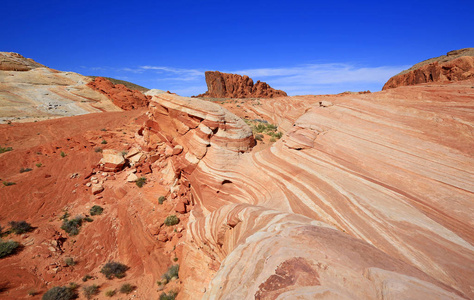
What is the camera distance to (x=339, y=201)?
20.8 feet

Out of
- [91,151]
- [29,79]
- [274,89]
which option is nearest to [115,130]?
[91,151]

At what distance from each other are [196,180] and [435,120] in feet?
36.6

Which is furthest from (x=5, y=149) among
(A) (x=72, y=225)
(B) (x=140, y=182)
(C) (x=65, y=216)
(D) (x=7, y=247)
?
(B) (x=140, y=182)

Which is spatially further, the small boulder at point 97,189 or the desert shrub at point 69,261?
the small boulder at point 97,189

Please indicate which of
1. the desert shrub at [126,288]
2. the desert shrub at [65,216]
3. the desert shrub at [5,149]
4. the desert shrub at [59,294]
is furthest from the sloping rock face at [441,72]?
the desert shrub at [5,149]

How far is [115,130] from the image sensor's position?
21.0 meters

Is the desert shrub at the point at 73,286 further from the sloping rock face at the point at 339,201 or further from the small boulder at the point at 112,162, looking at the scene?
the small boulder at the point at 112,162

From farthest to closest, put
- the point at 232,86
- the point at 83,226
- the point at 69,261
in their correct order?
1. the point at 232,86
2. the point at 83,226
3. the point at 69,261

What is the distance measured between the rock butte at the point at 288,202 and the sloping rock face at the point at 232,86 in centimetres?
6564

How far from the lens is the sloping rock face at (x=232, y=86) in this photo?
251ft

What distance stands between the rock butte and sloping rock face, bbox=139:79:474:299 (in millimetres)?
35

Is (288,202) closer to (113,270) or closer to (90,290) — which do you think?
(113,270)

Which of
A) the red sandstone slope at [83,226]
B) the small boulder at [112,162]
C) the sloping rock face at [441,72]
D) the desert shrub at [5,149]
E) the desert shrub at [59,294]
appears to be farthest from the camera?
the sloping rock face at [441,72]

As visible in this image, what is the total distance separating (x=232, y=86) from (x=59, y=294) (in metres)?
76.7
